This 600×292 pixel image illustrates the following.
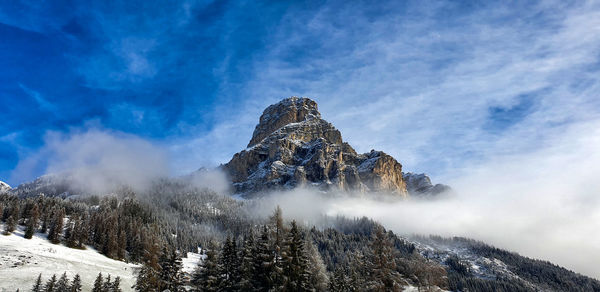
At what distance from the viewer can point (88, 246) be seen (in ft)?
441

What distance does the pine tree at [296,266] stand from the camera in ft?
131

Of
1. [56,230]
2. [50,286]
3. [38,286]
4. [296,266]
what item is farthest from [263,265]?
[56,230]

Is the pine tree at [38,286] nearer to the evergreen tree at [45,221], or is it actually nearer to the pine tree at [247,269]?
the pine tree at [247,269]

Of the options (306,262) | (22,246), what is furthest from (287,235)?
(22,246)

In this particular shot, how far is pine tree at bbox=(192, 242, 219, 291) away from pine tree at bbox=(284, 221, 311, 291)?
408 inches

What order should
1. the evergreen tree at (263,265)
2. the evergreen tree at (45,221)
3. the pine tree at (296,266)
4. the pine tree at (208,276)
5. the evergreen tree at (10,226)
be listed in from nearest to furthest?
1. the pine tree at (296,266)
2. the evergreen tree at (263,265)
3. the pine tree at (208,276)
4. the evergreen tree at (10,226)
5. the evergreen tree at (45,221)

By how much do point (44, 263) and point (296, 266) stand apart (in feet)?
288

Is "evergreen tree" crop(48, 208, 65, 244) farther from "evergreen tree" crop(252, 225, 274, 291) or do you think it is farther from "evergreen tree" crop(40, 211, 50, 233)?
"evergreen tree" crop(252, 225, 274, 291)

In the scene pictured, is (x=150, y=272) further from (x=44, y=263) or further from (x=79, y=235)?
(x=79, y=235)

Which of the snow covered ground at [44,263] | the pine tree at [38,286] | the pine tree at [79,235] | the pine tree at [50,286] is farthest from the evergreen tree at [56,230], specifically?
the pine tree at [50,286]

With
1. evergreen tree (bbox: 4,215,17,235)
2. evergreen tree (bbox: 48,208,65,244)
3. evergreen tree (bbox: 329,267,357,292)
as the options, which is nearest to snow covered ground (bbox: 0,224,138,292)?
evergreen tree (bbox: 4,215,17,235)

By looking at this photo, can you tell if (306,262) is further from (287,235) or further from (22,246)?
(22,246)

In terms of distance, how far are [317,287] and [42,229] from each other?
132931mm

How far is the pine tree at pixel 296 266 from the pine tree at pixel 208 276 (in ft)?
34.0
